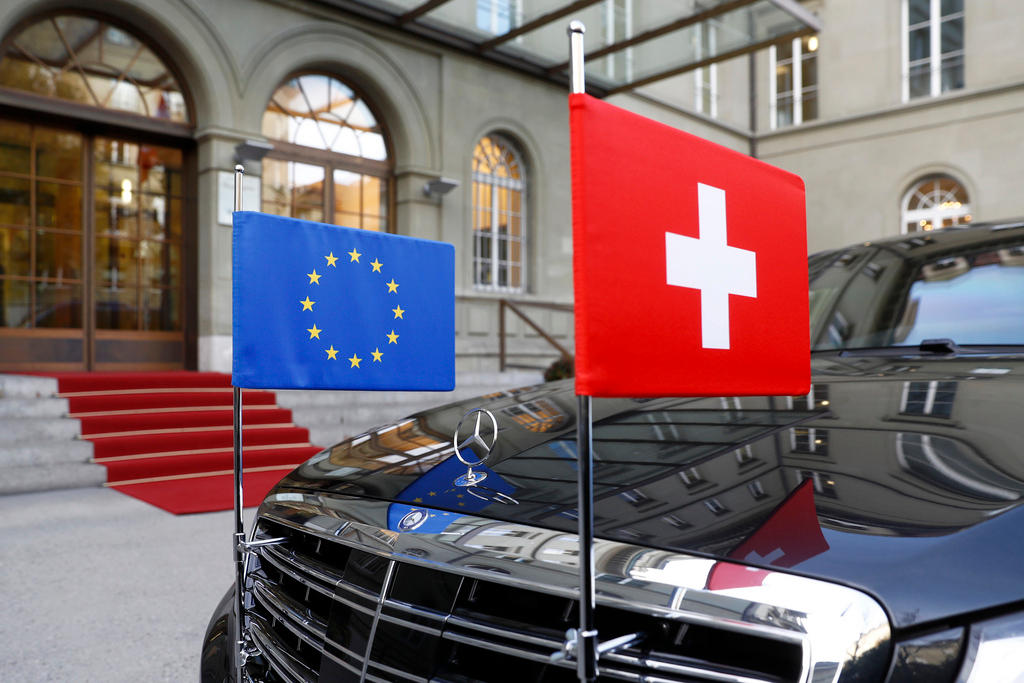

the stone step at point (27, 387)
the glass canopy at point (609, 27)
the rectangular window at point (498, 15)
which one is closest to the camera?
the stone step at point (27, 387)

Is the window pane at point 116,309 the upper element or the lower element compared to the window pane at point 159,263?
lower

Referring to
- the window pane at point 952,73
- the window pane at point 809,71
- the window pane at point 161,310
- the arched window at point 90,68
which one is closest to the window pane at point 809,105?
the window pane at point 809,71

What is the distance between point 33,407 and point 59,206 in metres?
3.11

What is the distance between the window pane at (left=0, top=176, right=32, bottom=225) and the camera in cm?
816

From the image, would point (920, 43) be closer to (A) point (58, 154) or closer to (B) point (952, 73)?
(B) point (952, 73)

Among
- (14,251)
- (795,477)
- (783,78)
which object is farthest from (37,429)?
(783,78)

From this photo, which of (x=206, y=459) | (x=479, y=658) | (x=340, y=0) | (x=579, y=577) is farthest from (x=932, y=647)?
(x=340, y=0)

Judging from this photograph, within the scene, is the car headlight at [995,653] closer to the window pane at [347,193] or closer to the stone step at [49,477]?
the stone step at [49,477]

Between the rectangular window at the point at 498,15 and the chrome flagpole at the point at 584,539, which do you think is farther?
the rectangular window at the point at 498,15

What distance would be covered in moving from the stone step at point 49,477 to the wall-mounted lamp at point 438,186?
6301 mm

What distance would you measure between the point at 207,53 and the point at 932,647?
9741 millimetres

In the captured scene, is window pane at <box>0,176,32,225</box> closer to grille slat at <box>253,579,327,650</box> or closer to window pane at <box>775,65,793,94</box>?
grille slat at <box>253,579,327,650</box>

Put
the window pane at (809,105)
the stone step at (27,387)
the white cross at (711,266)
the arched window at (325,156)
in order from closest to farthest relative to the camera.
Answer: the white cross at (711,266)
the stone step at (27,387)
the arched window at (325,156)
the window pane at (809,105)

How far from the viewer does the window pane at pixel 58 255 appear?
8422 millimetres
